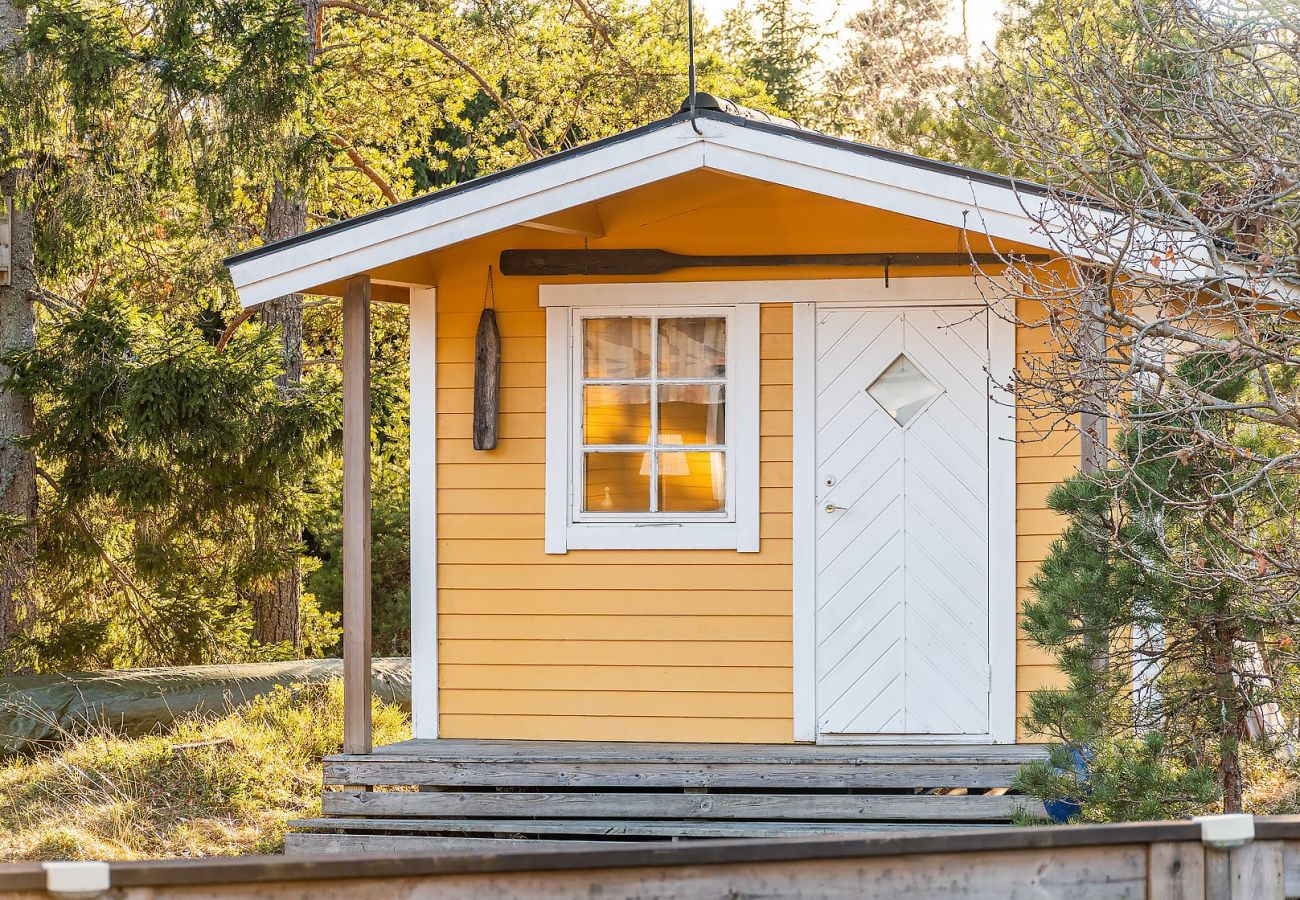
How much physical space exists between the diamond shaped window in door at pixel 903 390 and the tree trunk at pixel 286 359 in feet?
17.9

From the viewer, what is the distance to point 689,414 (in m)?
6.41

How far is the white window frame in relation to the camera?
6.33 meters

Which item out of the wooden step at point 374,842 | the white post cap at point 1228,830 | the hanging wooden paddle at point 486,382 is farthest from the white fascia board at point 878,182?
the white post cap at point 1228,830

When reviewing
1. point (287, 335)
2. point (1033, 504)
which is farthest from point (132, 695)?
point (1033, 504)

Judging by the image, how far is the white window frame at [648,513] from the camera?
249 inches

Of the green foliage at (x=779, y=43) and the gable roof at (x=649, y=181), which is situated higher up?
the green foliage at (x=779, y=43)

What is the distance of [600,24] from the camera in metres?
15.2

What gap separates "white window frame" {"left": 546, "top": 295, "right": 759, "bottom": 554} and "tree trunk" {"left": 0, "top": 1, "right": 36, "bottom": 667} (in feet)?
17.8

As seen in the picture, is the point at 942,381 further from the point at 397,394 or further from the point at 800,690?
the point at 397,394

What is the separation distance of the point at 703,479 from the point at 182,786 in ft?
12.3

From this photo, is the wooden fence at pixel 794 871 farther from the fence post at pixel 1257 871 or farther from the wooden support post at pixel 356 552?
the wooden support post at pixel 356 552

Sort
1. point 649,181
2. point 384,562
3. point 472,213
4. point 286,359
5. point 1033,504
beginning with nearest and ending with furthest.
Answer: point 649,181 → point 472,213 → point 1033,504 → point 286,359 → point 384,562

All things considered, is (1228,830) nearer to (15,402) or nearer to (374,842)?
(374,842)

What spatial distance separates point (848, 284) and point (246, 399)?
4864mm
